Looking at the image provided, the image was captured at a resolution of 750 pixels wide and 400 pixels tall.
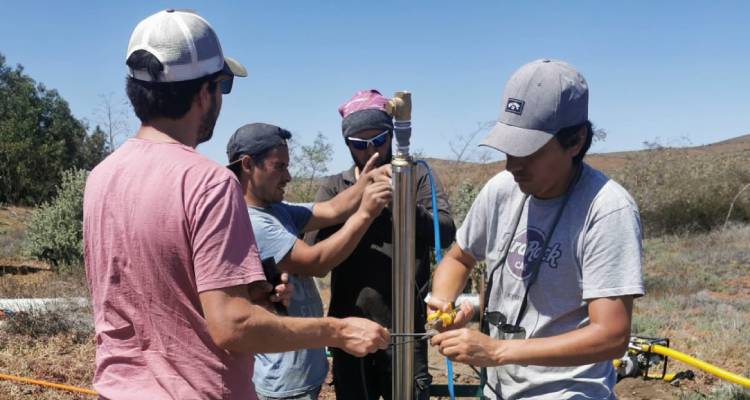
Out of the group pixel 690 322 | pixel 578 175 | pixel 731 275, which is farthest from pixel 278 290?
pixel 731 275

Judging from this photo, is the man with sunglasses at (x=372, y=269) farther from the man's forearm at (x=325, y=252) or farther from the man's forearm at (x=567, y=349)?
the man's forearm at (x=567, y=349)

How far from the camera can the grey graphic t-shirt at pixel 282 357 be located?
252cm

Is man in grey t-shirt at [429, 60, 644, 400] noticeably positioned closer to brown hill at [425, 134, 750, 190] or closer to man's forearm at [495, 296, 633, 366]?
man's forearm at [495, 296, 633, 366]

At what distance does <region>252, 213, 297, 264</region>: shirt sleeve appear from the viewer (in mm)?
2502

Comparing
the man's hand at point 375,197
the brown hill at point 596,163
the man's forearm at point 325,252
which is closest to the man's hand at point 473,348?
the man's hand at point 375,197

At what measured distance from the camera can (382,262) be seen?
2.89 meters

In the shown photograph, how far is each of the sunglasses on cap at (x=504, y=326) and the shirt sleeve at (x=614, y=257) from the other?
0.79ft

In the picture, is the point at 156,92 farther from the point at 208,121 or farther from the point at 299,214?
the point at 299,214

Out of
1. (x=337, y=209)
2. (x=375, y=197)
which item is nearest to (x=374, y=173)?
(x=375, y=197)

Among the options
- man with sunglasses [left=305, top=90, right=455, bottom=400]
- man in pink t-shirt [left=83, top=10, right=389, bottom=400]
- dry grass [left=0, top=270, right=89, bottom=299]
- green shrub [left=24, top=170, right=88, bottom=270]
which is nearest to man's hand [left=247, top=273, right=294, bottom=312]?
man in pink t-shirt [left=83, top=10, right=389, bottom=400]

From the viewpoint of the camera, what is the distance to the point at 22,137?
1127 inches

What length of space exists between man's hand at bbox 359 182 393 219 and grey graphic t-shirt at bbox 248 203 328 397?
1.08 feet

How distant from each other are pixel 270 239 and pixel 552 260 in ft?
3.63

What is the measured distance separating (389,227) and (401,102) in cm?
116
